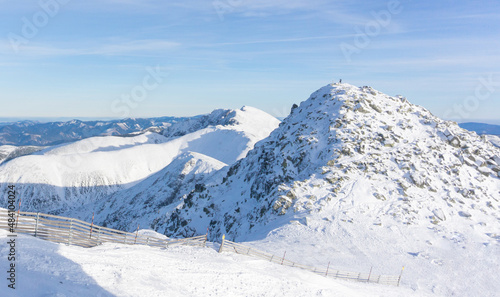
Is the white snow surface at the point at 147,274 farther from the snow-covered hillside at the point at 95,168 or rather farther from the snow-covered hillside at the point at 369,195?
the snow-covered hillside at the point at 95,168

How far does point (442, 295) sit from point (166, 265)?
2559cm

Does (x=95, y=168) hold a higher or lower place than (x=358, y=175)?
lower

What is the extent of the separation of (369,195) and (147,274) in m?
35.8

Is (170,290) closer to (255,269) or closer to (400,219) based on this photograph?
(255,269)

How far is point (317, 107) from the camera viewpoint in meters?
63.6

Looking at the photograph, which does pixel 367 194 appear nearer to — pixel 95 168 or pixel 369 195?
pixel 369 195

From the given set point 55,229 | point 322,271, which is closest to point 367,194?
point 322,271

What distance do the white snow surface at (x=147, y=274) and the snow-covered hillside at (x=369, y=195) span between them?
39.7ft

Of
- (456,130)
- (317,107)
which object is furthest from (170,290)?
(456,130)

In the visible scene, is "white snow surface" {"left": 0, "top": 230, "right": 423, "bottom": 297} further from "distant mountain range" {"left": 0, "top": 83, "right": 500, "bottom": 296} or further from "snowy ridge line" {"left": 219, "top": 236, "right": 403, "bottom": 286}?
"distant mountain range" {"left": 0, "top": 83, "right": 500, "bottom": 296}

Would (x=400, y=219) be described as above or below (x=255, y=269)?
above

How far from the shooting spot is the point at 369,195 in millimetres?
43281

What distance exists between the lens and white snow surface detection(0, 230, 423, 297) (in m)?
13.0

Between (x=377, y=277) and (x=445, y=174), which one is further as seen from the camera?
(x=445, y=174)
